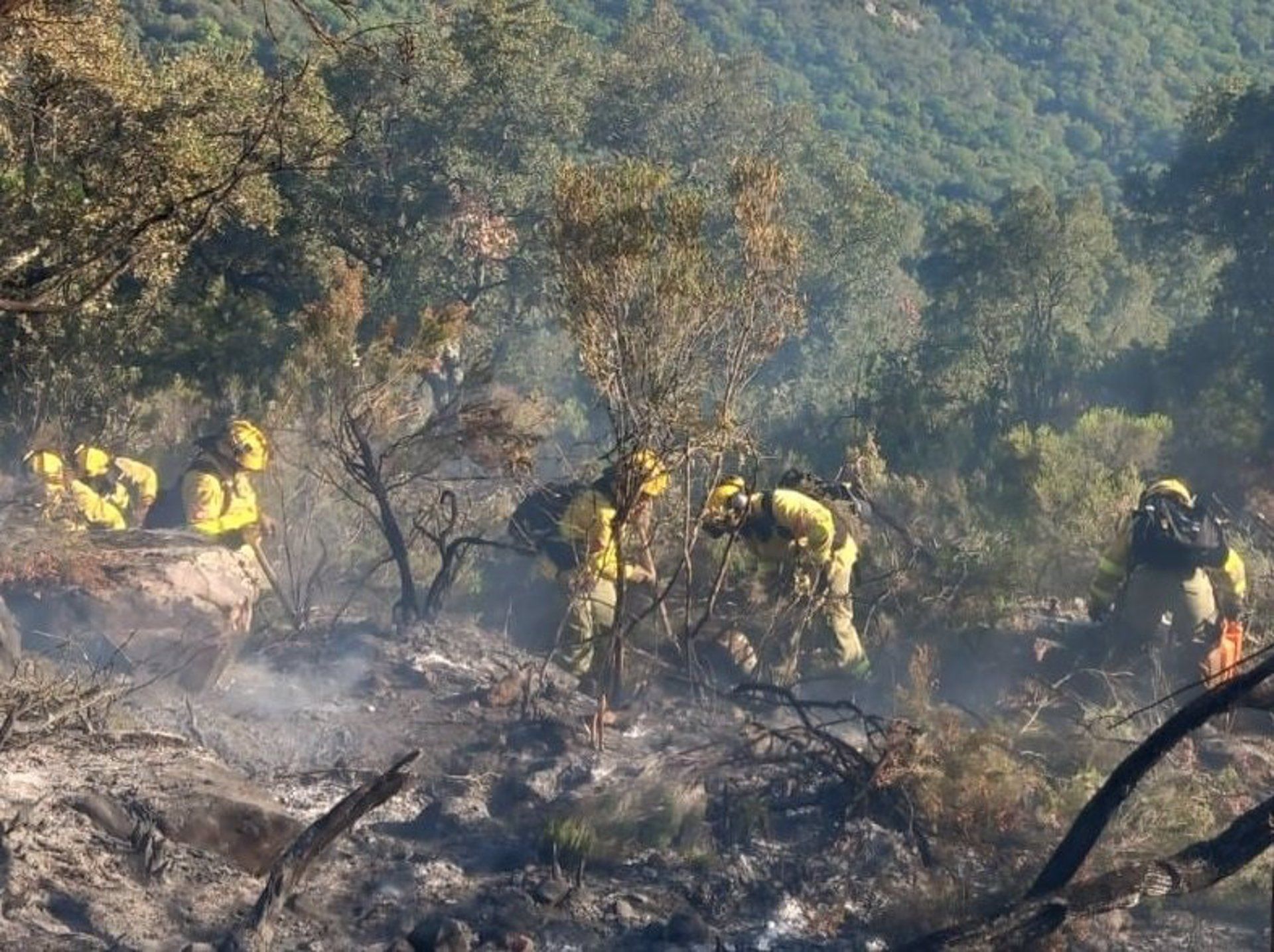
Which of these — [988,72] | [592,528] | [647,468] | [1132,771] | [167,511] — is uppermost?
[988,72]

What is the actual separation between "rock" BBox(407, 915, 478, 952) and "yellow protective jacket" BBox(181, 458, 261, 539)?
6.29 m

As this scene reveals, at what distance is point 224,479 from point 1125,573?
751 cm

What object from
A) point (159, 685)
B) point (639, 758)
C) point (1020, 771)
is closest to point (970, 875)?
point (1020, 771)

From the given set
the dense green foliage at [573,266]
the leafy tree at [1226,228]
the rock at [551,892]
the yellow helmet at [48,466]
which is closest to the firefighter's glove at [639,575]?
the dense green foliage at [573,266]

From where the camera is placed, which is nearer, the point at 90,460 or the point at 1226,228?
the point at 90,460

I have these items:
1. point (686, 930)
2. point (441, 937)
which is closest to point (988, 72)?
point (686, 930)

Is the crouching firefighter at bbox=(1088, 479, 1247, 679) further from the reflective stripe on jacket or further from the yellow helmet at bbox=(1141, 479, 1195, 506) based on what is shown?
the reflective stripe on jacket

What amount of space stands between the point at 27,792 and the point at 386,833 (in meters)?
2.25

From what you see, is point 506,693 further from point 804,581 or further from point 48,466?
point 48,466

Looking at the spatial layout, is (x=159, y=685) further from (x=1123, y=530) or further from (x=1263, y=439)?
(x=1263, y=439)

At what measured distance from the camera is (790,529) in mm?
11383

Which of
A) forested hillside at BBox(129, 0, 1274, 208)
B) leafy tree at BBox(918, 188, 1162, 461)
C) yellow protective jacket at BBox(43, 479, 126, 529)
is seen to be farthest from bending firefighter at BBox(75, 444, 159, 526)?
forested hillside at BBox(129, 0, 1274, 208)

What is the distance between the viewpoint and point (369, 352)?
43.8ft

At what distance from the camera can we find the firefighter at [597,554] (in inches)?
413
